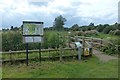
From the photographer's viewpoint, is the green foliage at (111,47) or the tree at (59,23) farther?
the tree at (59,23)

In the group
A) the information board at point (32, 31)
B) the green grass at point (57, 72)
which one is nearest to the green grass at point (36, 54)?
the information board at point (32, 31)

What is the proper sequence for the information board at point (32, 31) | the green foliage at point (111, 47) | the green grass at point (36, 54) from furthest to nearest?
the green foliage at point (111, 47) < the green grass at point (36, 54) < the information board at point (32, 31)

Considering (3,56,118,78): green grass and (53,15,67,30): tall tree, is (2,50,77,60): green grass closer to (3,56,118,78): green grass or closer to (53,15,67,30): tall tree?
(3,56,118,78): green grass

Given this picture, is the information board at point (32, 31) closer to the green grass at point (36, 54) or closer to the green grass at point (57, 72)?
the green grass at point (36, 54)

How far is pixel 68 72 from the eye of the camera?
8508 millimetres

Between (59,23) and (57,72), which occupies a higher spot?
(59,23)

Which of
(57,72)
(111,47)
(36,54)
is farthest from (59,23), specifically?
(57,72)

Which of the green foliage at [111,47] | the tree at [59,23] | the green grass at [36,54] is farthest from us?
the tree at [59,23]

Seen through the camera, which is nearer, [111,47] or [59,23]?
[111,47]

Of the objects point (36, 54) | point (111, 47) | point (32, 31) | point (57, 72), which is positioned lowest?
point (57, 72)

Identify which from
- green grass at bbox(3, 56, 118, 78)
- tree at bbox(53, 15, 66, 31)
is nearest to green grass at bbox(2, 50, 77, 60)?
green grass at bbox(3, 56, 118, 78)

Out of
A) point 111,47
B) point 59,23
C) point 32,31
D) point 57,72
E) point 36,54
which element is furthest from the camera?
point 59,23

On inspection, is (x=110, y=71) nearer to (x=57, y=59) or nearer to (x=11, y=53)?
(x=57, y=59)

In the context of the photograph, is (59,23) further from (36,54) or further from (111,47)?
(36,54)
